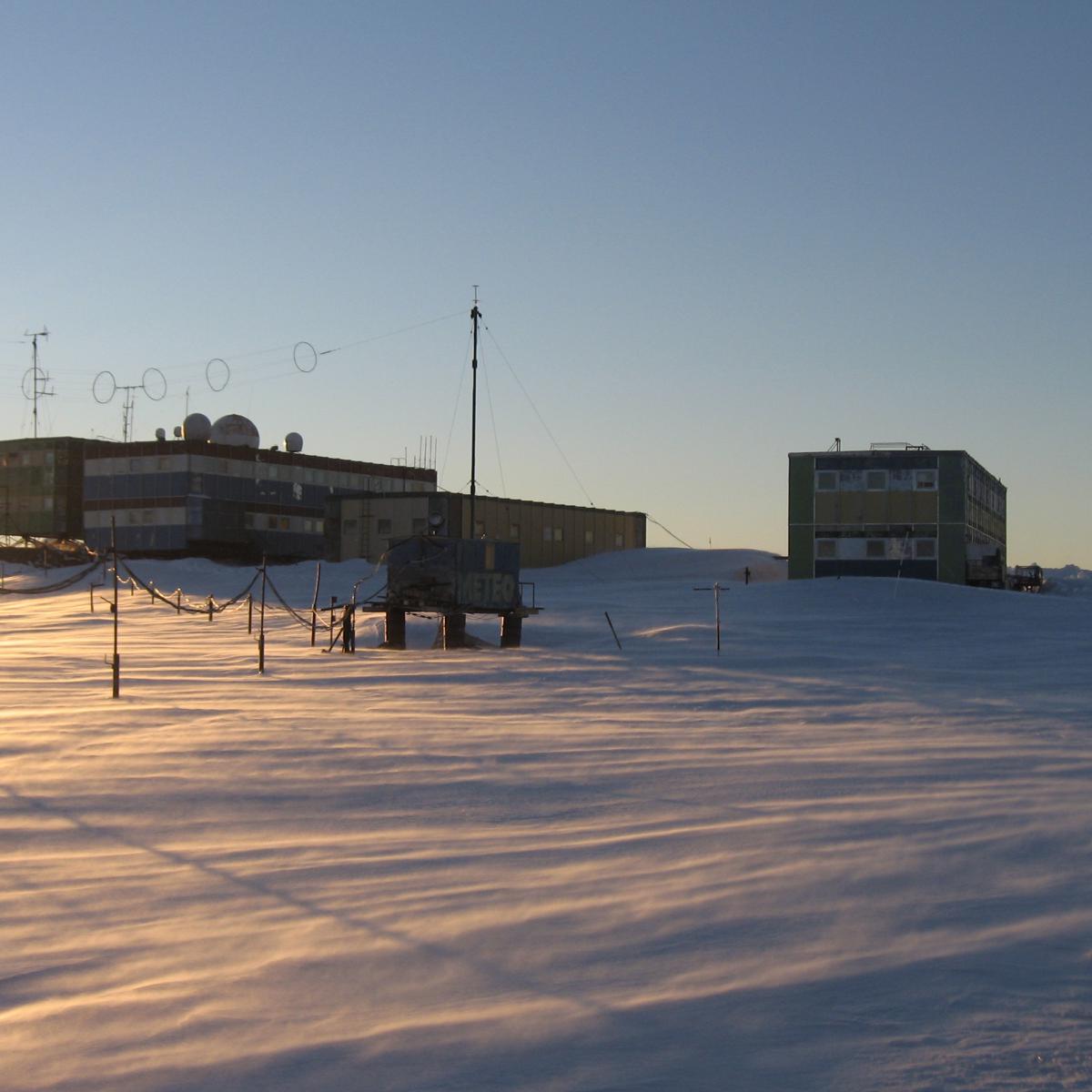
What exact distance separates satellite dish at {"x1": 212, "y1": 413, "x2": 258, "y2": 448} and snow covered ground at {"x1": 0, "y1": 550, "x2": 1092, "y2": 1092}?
67213mm

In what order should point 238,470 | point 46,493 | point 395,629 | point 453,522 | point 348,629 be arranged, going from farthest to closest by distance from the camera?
point 46,493 < point 238,470 < point 453,522 < point 395,629 < point 348,629

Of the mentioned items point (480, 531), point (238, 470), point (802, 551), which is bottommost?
point (802, 551)

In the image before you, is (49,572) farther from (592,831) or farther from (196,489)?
(592,831)

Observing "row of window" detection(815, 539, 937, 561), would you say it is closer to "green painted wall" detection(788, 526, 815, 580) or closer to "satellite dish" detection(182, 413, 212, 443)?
"green painted wall" detection(788, 526, 815, 580)

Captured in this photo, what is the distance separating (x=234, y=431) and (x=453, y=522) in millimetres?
22642

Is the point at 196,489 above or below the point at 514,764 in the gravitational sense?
above

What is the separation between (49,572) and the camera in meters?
72.4

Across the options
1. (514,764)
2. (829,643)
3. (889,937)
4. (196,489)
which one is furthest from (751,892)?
(196,489)

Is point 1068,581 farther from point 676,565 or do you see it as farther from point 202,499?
point 202,499

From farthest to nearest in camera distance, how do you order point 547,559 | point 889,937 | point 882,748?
1. point 547,559
2. point 882,748
3. point 889,937

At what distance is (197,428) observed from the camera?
88.3 m

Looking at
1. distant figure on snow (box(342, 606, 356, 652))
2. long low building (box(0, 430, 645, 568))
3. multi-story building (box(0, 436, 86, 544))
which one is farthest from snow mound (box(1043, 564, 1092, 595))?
multi-story building (box(0, 436, 86, 544))

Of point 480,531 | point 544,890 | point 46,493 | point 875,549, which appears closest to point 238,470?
point 46,493

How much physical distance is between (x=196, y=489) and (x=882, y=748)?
2819 inches
